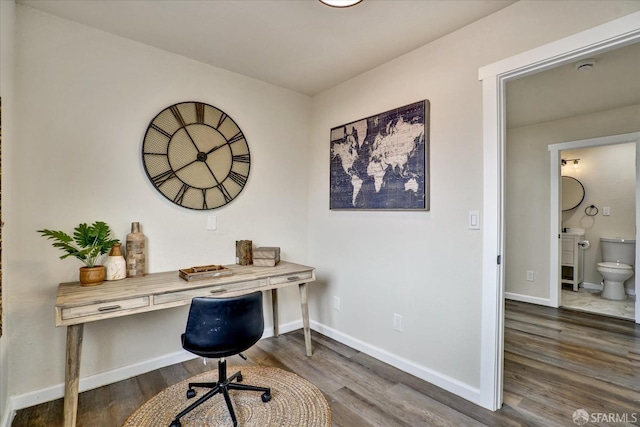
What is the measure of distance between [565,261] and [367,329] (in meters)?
4.02

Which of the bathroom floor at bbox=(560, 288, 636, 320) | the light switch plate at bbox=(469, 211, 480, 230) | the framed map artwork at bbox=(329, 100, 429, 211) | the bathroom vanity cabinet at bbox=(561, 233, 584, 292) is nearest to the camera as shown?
the light switch plate at bbox=(469, 211, 480, 230)

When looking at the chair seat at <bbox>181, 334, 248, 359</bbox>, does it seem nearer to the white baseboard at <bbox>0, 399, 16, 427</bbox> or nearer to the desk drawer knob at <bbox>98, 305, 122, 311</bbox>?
the desk drawer knob at <bbox>98, 305, 122, 311</bbox>

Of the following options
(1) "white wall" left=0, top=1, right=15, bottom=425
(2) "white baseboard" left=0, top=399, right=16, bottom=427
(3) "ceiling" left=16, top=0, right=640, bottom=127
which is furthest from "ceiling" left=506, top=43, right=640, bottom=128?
(2) "white baseboard" left=0, top=399, right=16, bottom=427

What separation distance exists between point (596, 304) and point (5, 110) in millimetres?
6055

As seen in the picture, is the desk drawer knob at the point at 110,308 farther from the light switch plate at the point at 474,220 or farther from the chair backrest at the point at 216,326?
the light switch plate at the point at 474,220

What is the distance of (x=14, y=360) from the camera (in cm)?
184

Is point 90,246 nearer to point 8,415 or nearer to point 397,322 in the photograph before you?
point 8,415

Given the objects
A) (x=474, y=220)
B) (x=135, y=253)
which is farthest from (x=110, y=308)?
(x=474, y=220)

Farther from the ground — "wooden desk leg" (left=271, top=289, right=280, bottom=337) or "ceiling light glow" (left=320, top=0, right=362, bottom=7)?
"ceiling light glow" (left=320, top=0, right=362, bottom=7)

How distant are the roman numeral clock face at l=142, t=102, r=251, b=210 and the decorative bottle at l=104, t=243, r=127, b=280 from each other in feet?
1.76

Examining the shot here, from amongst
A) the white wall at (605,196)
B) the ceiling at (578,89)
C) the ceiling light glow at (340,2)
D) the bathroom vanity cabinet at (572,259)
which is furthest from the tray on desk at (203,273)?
the white wall at (605,196)

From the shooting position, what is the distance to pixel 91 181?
2.08m

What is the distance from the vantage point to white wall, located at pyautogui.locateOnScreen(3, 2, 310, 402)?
6.11 feet

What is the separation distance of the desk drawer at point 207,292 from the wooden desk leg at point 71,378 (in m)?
0.39
